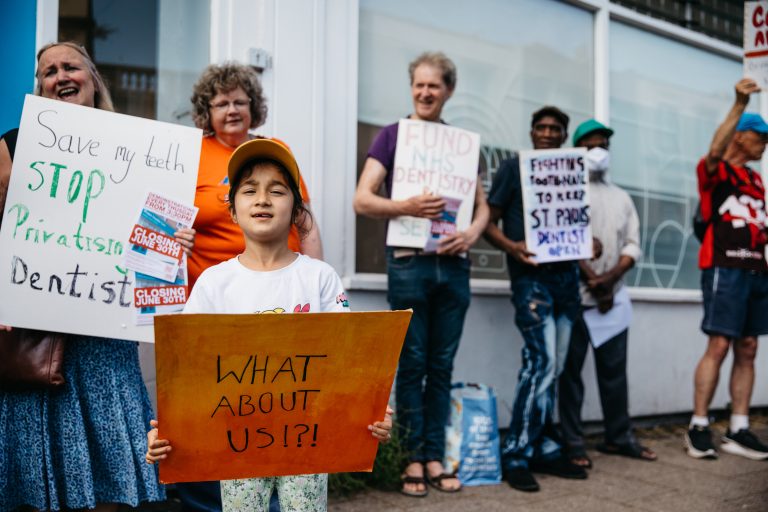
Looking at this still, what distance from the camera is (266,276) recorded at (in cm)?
213

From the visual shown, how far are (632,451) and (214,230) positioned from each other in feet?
10.6

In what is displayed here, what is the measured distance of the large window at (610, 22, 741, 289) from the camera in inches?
245

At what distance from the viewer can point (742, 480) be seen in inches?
163

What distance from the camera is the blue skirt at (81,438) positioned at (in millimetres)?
2424

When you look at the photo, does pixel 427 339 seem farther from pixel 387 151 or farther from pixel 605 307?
pixel 605 307

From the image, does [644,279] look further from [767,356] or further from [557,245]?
[557,245]

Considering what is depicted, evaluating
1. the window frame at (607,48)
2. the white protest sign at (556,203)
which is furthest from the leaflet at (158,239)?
the window frame at (607,48)

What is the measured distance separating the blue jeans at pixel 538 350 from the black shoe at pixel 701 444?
123cm

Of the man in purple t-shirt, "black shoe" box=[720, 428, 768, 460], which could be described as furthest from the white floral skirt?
"black shoe" box=[720, 428, 768, 460]

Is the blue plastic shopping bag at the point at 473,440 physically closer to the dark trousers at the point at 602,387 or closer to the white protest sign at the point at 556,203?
the dark trousers at the point at 602,387

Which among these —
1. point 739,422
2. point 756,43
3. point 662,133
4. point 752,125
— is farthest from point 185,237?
point 662,133

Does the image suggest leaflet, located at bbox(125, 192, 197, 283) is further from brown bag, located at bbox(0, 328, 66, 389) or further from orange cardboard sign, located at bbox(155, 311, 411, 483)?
orange cardboard sign, located at bbox(155, 311, 411, 483)

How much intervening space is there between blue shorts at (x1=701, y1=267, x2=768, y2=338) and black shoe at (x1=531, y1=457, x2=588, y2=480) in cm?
132

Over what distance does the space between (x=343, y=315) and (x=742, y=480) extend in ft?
11.2
